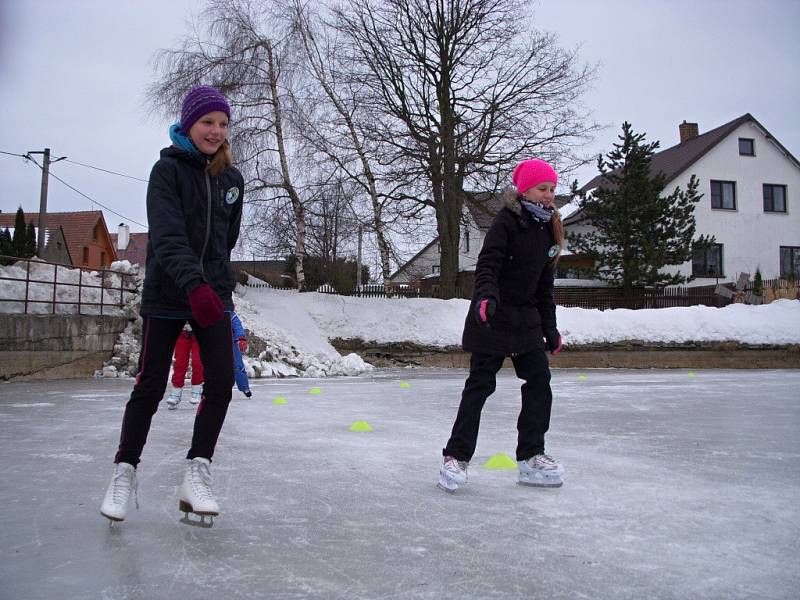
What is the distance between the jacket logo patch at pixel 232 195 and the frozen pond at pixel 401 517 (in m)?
1.32

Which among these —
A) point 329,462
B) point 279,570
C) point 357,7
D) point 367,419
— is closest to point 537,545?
point 279,570

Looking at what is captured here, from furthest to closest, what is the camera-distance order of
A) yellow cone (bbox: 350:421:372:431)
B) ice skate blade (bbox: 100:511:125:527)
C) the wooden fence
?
the wooden fence
yellow cone (bbox: 350:421:372:431)
ice skate blade (bbox: 100:511:125:527)

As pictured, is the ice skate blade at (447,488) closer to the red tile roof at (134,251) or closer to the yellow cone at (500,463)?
the yellow cone at (500,463)

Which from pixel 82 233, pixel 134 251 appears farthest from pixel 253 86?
pixel 134 251

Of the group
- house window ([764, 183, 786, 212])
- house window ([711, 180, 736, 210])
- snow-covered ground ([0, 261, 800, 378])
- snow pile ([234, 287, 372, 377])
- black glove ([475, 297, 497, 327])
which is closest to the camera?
black glove ([475, 297, 497, 327])

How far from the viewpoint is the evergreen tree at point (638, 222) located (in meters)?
23.7

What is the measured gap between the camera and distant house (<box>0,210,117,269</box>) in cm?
4431

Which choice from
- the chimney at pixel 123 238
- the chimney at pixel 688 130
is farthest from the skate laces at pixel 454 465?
the chimney at pixel 123 238

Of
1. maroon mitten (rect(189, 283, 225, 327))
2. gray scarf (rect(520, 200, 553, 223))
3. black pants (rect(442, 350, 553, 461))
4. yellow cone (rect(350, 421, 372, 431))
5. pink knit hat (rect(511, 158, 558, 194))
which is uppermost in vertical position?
pink knit hat (rect(511, 158, 558, 194))

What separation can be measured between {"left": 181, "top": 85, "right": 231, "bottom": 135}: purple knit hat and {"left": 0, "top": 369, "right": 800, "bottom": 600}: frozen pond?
1.63 m

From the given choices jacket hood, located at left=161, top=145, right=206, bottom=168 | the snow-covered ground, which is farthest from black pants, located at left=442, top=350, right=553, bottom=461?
the snow-covered ground

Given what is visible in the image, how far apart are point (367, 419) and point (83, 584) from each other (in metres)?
4.34

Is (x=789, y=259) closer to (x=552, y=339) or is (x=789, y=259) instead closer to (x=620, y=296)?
(x=620, y=296)

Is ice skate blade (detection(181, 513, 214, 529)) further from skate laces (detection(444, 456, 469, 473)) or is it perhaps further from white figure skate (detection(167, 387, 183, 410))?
white figure skate (detection(167, 387, 183, 410))
